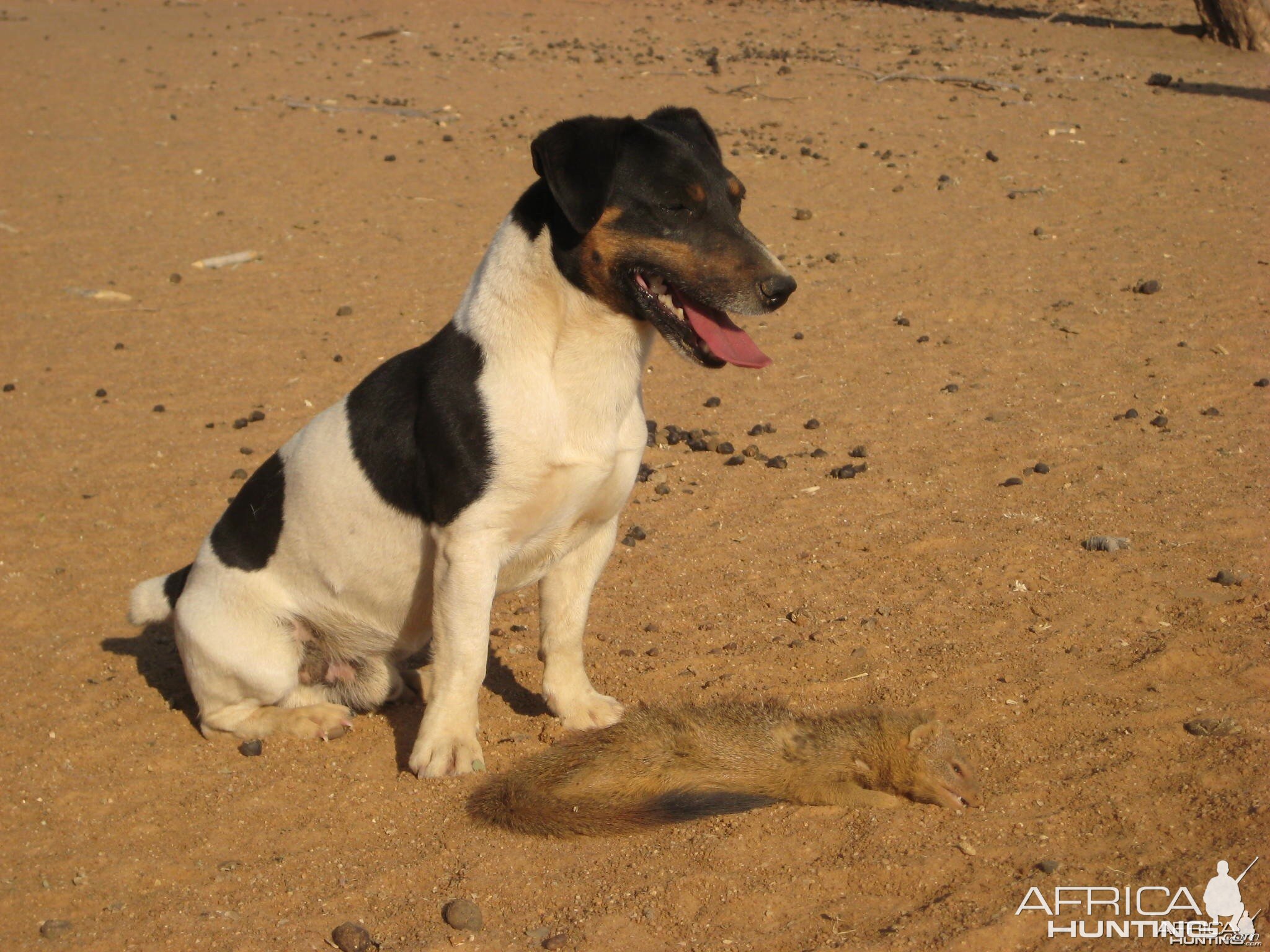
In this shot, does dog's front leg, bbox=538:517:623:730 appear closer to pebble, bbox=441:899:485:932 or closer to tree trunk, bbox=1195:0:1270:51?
pebble, bbox=441:899:485:932

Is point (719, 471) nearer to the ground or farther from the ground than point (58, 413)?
farther from the ground

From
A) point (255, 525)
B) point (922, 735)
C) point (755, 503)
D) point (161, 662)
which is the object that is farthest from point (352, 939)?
point (755, 503)

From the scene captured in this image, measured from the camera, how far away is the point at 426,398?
14.4 feet

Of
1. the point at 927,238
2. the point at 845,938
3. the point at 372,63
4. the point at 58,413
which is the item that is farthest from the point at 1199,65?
the point at 845,938

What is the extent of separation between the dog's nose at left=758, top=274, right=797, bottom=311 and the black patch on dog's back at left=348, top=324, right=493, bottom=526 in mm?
985

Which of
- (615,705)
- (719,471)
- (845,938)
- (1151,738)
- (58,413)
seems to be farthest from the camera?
(58,413)

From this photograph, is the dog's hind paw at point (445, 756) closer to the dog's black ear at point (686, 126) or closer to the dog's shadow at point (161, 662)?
the dog's shadow at point (161, 662)

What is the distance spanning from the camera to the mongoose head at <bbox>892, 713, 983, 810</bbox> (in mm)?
3875

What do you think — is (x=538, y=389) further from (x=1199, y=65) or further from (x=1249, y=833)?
(x=1199, y=65)

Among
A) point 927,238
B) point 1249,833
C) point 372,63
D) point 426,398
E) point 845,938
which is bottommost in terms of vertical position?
point 372,63

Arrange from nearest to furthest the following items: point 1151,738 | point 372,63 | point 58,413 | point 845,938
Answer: point 845,938
point 1151,738
point 58,413
point 372,63

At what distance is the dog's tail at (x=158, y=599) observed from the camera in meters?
5.23

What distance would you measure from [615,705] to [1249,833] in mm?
2266

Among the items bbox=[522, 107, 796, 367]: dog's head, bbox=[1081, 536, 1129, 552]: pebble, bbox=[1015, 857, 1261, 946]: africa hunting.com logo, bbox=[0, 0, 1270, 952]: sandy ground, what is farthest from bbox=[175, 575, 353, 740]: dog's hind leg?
bbox=[1081, 536, 1129, 552]: pebble
